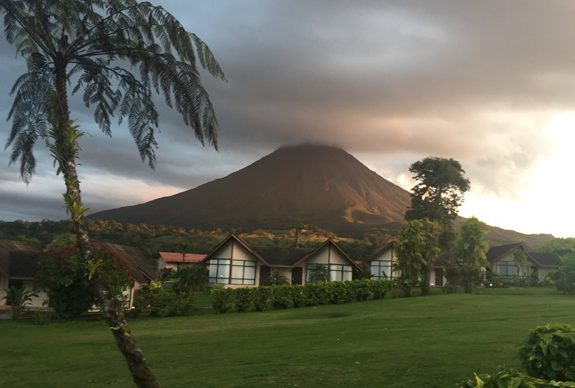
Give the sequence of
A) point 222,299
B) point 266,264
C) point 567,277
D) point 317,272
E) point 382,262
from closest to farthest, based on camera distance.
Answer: point 222,299 → point 567,277 → point 317,272 → point 266,264 → point 382,262

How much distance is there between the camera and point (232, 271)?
56.2 metres

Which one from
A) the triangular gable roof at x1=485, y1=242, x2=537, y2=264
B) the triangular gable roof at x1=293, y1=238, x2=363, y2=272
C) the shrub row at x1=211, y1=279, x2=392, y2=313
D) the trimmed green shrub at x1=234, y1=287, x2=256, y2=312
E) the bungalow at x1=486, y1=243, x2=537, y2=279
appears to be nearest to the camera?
the shrub row at x1=211, y1=279, x2=392, y2=313

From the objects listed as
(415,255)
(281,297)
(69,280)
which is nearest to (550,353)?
(69,280)

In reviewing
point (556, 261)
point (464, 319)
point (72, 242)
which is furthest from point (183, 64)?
point (556, 261)

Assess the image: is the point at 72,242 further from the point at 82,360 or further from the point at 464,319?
the point at 464,319

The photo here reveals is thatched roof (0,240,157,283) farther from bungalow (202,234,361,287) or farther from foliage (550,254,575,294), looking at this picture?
foliage (550,254,575,294)

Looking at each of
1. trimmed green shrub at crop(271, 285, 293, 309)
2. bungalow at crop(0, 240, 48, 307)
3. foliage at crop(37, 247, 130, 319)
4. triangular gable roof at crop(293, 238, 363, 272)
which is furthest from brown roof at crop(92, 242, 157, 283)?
triangular gable roof at crop(293, 238, 363, 272)

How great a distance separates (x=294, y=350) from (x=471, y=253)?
3335 centimetres

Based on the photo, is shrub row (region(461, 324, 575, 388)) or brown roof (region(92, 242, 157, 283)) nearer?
shrub row (region(461, 324, 575, 388))

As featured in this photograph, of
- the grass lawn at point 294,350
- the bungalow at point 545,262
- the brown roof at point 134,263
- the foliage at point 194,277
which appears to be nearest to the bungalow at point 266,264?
the foliage at point 194,277

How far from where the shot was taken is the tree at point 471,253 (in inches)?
1807

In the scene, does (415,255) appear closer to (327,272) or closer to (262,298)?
(327,272)

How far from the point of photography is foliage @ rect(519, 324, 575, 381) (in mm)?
8156

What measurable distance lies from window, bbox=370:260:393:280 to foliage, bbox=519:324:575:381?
5487 centimetres
